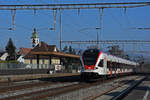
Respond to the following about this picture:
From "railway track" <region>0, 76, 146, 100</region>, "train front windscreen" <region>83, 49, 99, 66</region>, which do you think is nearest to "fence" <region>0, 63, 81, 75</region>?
"train front windscreen" <region>83, 49, 99, 66</region>

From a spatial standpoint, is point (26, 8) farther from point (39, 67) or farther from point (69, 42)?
point (69, 42)

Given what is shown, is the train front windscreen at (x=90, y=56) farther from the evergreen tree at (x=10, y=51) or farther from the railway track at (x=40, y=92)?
the evergreen tree at (x=10, y=51)

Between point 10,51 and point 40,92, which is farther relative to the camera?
point 10,51

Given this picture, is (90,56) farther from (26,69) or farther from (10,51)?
(10,51)

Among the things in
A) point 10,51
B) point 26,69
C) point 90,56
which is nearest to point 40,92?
point 90,56

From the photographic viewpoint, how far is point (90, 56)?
2870 cm

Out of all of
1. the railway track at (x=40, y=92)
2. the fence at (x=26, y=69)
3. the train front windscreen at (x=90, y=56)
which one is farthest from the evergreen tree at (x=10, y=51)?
the railway track at (x=40, y=92)

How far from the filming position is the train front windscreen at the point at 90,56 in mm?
28312

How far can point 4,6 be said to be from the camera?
31562 millimetres

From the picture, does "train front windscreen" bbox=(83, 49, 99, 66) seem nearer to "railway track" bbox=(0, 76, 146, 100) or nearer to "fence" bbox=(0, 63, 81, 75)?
"railway track" bbox=(0, 76, 146, 100)

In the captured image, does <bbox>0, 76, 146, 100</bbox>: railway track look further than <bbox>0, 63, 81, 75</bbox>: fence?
No

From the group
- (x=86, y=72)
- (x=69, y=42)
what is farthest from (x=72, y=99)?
(x=69, y=42)

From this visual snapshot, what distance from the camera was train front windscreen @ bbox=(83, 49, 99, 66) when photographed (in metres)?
28.3

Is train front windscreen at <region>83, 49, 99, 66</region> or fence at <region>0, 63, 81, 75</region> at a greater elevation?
train front windscreen at <region>83, 49, 99, 66</region>
